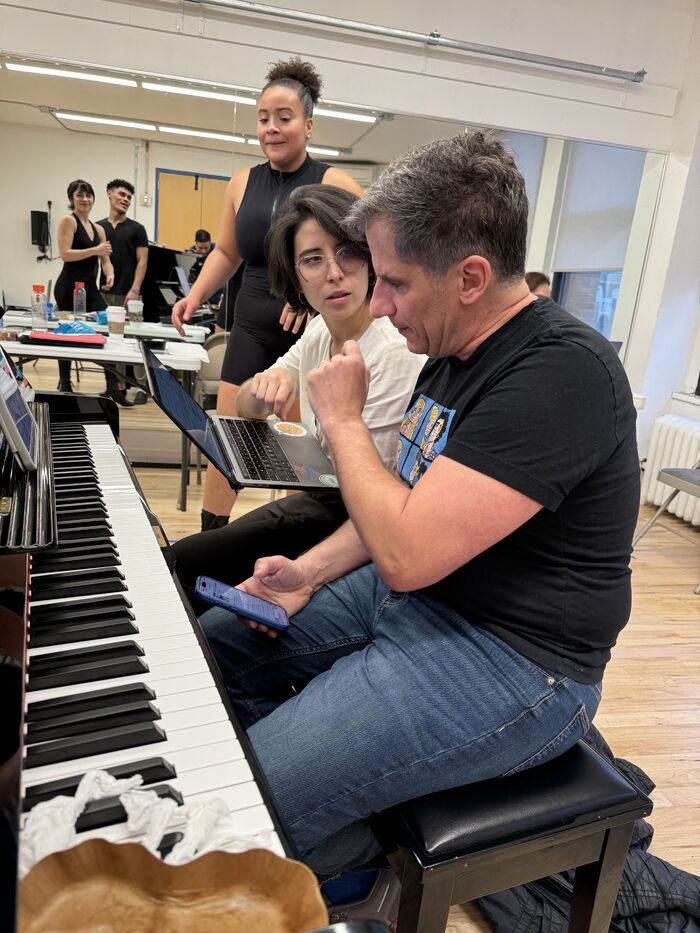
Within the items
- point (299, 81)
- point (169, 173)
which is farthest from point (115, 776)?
point (169, 173)

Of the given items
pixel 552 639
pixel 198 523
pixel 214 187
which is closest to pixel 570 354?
pixel 552 639

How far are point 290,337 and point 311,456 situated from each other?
116 centimetres

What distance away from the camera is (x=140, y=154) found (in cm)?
396

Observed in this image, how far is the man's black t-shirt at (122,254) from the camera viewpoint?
3969mm

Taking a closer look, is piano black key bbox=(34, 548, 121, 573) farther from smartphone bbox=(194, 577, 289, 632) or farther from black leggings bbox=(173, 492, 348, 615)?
black leggings bbox=(173, 492, 348, 615)

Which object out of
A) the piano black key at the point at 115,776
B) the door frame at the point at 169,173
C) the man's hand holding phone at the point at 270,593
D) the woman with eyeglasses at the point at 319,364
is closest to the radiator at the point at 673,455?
the woman with eyeglasses at the point at 319,364

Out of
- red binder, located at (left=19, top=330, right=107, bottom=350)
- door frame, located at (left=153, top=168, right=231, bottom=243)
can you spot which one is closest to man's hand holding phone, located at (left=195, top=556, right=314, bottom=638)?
red binder, located at (left=19, top=330, right=107, bottom=350)

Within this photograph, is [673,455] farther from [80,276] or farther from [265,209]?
[80,276]

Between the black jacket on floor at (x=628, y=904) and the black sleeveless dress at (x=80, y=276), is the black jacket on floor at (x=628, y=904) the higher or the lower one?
the lower one

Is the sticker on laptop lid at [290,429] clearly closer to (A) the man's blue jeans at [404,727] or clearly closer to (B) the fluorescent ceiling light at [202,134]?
(A) the man's blue jeans at [404,727]

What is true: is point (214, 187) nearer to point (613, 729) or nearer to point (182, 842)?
point (613, 729)

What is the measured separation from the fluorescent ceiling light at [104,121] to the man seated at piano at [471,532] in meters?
3.51

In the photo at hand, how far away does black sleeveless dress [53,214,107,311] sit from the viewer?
3.94 m

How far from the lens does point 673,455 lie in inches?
167
